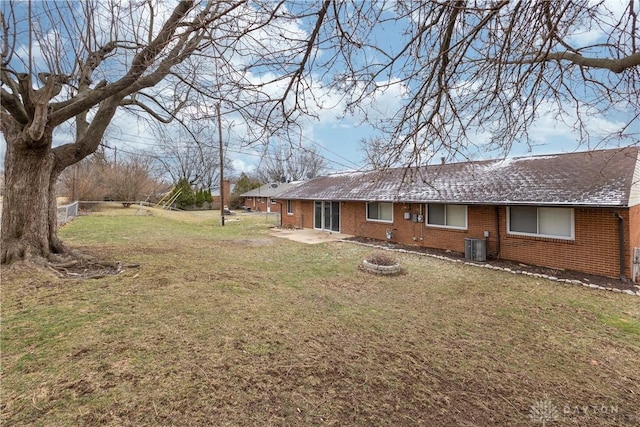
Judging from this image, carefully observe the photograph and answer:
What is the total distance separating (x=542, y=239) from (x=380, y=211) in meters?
6.89

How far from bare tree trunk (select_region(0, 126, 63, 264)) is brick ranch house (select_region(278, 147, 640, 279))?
7104 millimetres

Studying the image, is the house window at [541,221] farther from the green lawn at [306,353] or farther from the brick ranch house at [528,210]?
the green lawn at [306,353]

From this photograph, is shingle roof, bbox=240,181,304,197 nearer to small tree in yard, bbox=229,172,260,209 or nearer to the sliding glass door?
small tree in yard, bbox=229,172,260,209

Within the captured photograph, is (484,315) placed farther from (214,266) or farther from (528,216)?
(214,266)

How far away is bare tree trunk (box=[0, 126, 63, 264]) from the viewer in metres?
6.25

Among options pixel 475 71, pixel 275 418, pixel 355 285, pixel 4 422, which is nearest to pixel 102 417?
pixel 4 422

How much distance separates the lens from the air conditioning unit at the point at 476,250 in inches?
409

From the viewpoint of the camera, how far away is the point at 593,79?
11.3 ft

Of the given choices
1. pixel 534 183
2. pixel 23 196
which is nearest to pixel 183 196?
pixel 23 196

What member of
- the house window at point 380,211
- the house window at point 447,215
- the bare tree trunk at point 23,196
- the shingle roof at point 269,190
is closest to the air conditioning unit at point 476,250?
the house window at point 447,215

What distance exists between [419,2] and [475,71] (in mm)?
1011

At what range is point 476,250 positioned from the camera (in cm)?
1046

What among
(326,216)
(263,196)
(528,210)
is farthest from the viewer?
(263,196)

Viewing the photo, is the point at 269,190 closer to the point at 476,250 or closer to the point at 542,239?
the point at 476,250
